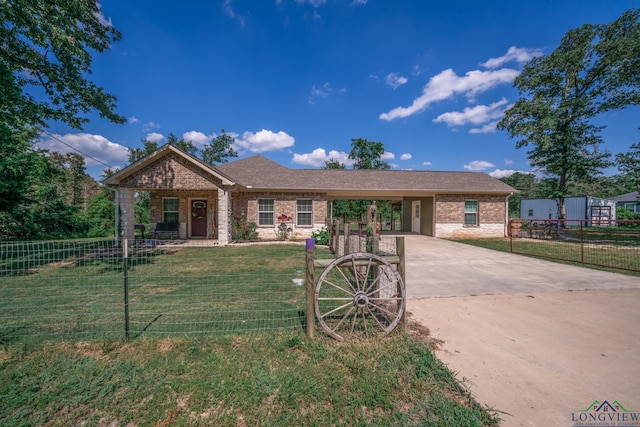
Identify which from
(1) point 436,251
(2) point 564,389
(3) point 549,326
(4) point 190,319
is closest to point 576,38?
(1) point 436,251

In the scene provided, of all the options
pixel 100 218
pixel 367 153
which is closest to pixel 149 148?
pixel 100 218

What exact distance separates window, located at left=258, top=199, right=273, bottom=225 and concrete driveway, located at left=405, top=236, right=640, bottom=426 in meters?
9.38

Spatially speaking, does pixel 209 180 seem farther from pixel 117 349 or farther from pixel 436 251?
pixel 436 251

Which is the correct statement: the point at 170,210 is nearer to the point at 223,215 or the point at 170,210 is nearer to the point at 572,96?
the point at 223,215

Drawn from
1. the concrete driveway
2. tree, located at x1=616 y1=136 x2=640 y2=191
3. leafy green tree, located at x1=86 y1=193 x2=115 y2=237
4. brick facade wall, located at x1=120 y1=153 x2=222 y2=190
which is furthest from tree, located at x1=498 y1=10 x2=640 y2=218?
leafy green tree, located at x1=86 y1=193 x2=115 y2=237

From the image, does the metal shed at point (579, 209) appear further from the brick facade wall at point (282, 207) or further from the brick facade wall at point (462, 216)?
the brick facade wall at point (282, 207)

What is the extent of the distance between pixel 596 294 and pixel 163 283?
915cm

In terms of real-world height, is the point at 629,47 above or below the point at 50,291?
above

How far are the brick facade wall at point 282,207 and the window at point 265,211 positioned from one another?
17 cm

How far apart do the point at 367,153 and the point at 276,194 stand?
26.4 meters

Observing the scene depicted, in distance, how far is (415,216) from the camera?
19.1 meters

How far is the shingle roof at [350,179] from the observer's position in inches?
571

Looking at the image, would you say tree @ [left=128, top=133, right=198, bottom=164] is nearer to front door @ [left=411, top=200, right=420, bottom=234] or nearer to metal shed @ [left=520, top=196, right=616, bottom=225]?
front door @ [left=411, top=200, right=420, bottom=234]

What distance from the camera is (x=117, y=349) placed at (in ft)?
10.00
